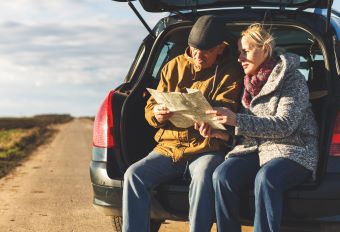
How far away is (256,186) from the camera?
12.5ft

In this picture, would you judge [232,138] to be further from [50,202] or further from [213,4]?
[50,202]

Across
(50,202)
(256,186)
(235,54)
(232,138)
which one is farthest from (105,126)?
(50,202)

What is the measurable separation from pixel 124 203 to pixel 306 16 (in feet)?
5.70

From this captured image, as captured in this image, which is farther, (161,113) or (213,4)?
(213,4)

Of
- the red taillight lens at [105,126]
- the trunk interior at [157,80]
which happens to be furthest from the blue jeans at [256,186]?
the red taillight lens at [105,126]

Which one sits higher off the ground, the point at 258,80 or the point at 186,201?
the point at 258,80

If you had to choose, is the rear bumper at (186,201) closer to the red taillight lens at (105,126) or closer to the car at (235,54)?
the car at (235,54)

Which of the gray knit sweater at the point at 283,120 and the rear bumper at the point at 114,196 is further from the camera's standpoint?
the rear bumper at the point at 114,196

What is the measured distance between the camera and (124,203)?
4176mm

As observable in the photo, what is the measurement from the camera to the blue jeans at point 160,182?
13.0 ft

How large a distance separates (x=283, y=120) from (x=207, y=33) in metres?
0.77

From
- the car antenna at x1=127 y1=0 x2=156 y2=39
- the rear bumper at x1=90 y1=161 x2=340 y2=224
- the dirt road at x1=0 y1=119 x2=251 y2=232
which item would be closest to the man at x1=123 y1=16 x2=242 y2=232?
the rear bumper at x1=90 y1=161 x2=340 y2=224

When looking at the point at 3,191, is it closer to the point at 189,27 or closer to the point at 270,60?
the point at 189,27

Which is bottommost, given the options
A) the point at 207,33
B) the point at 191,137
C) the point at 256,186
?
the point at 256,186
